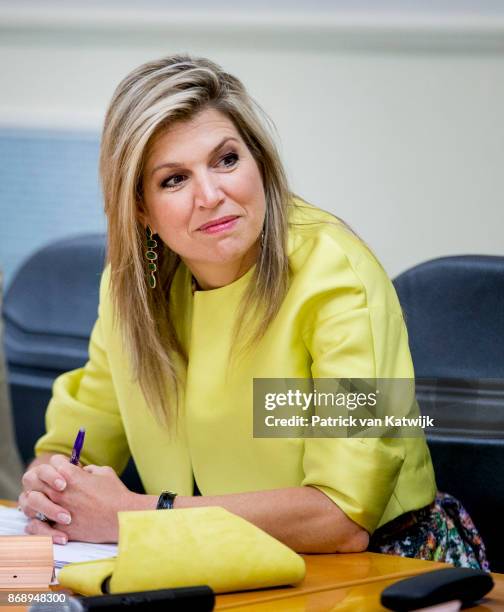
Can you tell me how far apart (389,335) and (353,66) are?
1092 millimetres

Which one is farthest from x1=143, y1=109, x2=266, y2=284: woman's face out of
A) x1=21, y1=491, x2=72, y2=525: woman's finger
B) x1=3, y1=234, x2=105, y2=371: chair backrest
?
x1=3, y1=234, x2=105, y2=371: chair backrest

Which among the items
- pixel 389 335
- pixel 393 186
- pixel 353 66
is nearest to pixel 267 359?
pixel 389 335

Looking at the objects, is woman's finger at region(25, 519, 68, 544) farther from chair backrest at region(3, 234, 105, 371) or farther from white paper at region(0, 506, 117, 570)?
chair backrest at region(3, 234, 105, 371)

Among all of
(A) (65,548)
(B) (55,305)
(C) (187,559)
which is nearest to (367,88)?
(B) (55,305)

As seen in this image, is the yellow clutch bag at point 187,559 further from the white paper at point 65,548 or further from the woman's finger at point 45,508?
the woman's finger at point 45,508

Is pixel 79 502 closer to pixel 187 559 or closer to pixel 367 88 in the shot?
pixel 187 559

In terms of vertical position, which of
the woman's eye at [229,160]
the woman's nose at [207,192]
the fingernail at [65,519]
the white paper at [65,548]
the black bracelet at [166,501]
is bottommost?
the white paper at [65,548]

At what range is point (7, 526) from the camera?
1556 mm

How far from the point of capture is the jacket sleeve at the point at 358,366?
1434 millimetres

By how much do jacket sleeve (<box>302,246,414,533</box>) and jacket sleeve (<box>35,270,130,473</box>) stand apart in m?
0.49

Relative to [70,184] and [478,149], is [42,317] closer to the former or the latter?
[70,184]

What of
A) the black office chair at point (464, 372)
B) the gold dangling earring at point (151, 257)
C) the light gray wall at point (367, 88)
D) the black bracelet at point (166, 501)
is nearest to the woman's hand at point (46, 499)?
the black bracelet at point (166, 501)

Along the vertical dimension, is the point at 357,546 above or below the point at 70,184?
below

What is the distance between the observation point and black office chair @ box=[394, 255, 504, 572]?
1.87 metres
